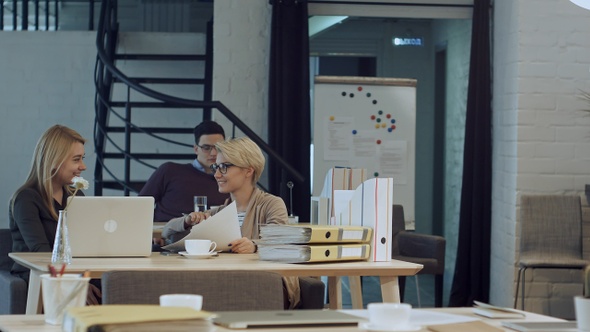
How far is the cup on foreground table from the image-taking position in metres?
2.18

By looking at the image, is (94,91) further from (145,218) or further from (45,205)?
(145,218)

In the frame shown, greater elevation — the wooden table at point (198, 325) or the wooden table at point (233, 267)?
the wooden table at point (198, 325)

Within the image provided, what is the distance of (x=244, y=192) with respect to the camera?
4336 millimetres

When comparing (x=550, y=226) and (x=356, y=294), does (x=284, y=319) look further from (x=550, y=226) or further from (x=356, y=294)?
(x=550, y=226)

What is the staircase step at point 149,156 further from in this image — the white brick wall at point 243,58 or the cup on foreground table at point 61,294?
the cup on foreground table at point 61,294

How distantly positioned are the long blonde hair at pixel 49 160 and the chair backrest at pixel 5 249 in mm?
386

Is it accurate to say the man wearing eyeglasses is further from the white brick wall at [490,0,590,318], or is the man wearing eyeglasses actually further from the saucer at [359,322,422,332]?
the saucer at [359,322,422,332]

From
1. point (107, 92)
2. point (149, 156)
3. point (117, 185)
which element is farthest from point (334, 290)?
point (107, 92)

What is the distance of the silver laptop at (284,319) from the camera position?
6.57 ft

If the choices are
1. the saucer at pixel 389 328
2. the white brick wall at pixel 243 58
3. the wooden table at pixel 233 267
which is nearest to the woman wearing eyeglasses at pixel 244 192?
the wooden table at pixel 233 267

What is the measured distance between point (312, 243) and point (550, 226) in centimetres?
332

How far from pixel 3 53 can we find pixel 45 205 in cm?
432

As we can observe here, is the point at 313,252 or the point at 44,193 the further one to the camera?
the point at 44,193

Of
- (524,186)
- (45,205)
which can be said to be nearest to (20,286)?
(45,205)
